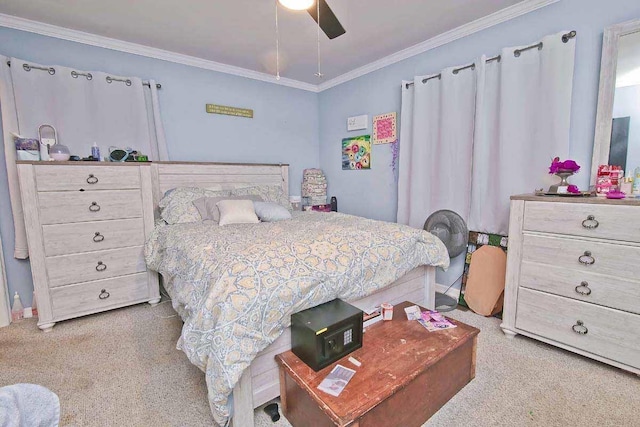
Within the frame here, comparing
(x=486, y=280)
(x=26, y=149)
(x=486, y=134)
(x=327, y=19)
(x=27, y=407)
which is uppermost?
(x=327, y=19)

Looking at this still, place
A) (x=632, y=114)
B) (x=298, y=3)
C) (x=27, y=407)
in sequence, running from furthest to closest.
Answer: (x=632, y=114), (x=298, y=3), (x=27, y=407)

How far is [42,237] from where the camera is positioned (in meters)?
2.22

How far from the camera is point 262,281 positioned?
1314 mm

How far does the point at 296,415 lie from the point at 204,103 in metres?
3.02

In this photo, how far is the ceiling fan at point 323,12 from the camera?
Result: 159cm

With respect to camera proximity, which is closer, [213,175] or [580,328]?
[580,328]

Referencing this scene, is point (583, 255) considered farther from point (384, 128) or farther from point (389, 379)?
point (384, 128)

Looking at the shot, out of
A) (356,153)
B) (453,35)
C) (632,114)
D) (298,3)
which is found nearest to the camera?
(298,3)

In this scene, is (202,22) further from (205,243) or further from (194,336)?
(194,336)

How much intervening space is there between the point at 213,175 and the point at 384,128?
1886 mm

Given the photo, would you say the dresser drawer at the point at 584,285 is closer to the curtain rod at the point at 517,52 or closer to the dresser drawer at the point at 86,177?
the curtain rod at the point at 517,52

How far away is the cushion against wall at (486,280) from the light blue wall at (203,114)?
2.35 metres

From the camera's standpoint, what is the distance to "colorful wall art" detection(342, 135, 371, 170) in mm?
3529

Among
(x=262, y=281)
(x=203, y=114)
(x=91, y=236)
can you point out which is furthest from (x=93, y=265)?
(x=262, y=281)
